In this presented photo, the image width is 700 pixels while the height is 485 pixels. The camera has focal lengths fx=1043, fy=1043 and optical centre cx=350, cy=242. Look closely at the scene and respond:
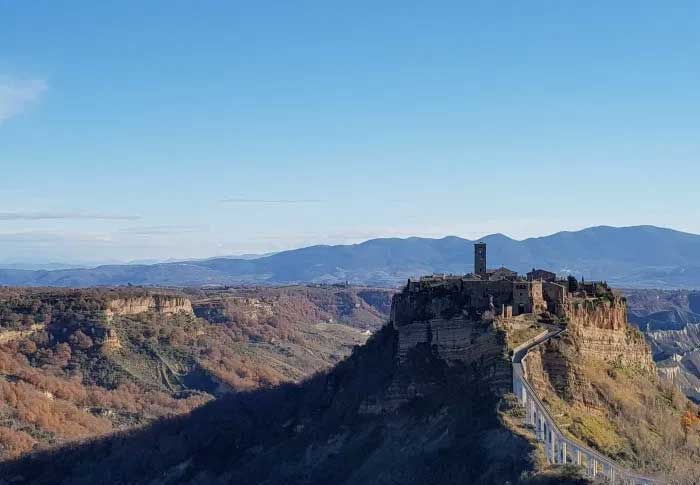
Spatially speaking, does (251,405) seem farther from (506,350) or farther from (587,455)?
(587,455)

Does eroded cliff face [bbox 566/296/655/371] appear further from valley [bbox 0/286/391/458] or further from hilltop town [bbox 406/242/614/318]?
valley [bbox 0/286/391/458]

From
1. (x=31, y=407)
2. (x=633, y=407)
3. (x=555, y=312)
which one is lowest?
(x=31, y=407)

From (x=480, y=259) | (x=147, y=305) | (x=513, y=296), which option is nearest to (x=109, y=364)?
(x=147, y=305)

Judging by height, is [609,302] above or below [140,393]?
above

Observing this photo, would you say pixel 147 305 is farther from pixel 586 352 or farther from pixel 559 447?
pixel 559 447

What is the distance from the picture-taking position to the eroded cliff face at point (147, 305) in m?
154

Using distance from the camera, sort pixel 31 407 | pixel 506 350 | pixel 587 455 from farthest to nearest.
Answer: pixel 31 407, pixel 506 350, pixel 587 455

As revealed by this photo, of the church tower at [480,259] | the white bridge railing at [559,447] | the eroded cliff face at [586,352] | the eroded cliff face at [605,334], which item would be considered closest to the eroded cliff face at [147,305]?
the church tower at [480,259]

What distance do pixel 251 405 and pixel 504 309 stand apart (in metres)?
41.1

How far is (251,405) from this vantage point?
9450 centimetres

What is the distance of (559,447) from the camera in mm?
47281

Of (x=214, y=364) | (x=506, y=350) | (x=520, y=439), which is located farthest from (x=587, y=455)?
(x=214, y=364)

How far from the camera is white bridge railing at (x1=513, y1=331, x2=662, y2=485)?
44.9 meters

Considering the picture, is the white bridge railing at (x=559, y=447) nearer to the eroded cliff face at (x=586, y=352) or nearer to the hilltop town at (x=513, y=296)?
the eroded cliff face at (x=586, y=352)
